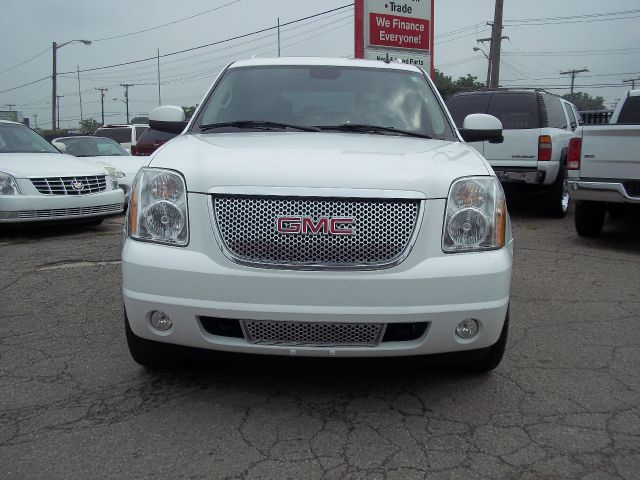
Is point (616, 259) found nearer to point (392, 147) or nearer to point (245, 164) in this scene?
point (392, 147)

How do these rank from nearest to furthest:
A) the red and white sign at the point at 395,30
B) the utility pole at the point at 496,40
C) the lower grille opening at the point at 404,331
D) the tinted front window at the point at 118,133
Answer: the lower grille opening at the point at 404,331
the red and white sign at the point at 395,30
the tinted front window at the point at 118,133
the utility pole at the point at 496,40

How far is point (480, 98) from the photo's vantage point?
398 inches

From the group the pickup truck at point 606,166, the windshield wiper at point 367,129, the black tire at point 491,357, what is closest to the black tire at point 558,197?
the pickup truck at point 606,166

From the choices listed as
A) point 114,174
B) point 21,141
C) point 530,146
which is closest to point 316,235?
point 114,174

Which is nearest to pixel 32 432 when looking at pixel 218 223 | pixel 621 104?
pixel 218 223

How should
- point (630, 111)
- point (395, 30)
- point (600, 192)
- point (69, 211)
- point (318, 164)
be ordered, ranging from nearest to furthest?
point (318, 164)
point (600, 192)
point (69, 211)
point (630, 111)
point (395, 30)

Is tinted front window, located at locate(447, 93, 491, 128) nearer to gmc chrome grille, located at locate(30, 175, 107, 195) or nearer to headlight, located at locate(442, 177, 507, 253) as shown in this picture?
gmc chrome grille, located at locate(30, 175, 107, 195)

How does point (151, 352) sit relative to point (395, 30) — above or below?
below

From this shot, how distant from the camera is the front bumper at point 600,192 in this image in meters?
6.79

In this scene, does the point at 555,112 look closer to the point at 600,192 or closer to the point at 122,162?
the point at 600,192

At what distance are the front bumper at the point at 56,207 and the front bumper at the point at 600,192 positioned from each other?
19.3ft

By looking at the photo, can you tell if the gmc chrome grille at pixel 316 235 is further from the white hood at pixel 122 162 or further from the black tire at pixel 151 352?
the white hood at pixel 122 162

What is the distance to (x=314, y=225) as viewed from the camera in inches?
107

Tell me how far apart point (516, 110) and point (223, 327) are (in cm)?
790
